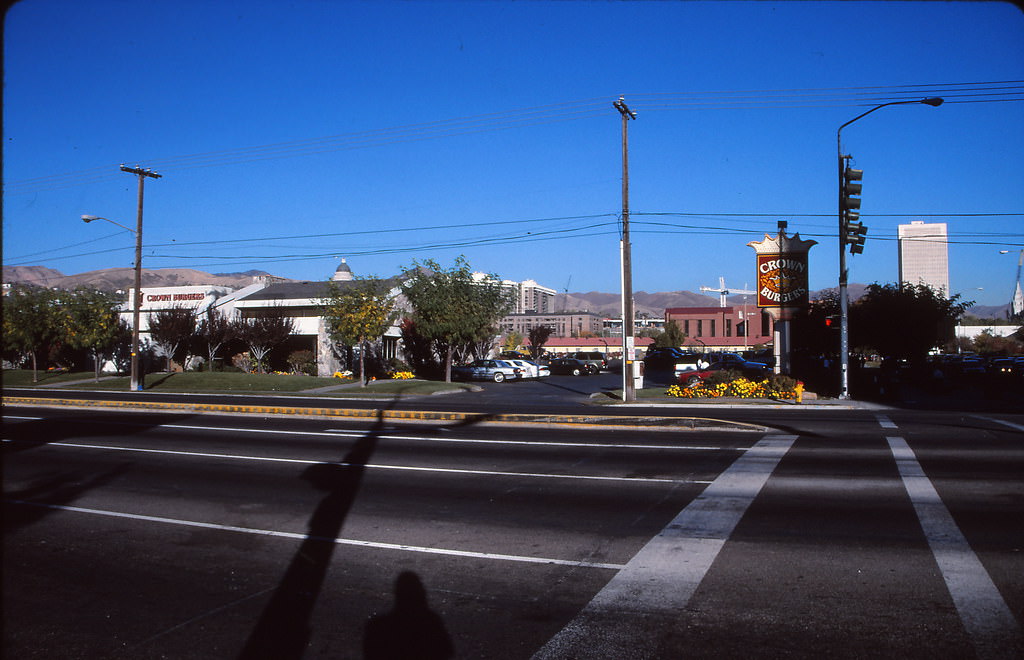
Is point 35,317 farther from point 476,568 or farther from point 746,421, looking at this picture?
point 476,568

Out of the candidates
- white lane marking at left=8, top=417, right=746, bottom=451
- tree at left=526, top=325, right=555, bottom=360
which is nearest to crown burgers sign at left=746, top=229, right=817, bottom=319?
white lane marking at left=8, top=417, right=746, bottom=451

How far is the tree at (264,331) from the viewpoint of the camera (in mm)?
42438

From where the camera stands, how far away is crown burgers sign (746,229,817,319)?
32.0 meters

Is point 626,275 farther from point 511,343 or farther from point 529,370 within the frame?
point 511,343

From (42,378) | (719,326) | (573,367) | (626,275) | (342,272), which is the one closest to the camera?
(626,275)

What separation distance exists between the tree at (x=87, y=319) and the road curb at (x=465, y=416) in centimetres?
1304

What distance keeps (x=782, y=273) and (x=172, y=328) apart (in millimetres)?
33696

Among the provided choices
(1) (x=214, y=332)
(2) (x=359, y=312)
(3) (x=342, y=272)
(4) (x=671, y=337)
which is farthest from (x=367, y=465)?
(4) (x=671, y=337)

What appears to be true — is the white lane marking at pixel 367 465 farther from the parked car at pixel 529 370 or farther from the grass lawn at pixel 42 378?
the parked car at pixel 529 370

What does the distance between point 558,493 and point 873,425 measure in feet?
37.3

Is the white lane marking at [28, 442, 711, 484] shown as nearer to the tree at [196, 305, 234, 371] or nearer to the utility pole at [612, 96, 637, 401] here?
the utility pole at [612, 96, 637, 401]

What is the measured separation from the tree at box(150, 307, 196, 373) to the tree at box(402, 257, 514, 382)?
13.8 meters

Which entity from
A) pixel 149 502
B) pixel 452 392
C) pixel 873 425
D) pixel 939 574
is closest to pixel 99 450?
pixel 149 502

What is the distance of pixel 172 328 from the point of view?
4372 centimetres
